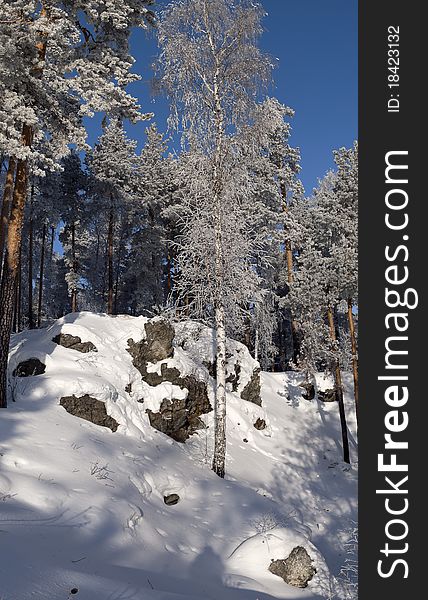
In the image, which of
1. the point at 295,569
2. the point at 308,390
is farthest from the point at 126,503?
the point at 308,390

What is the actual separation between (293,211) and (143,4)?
18011 millimetres

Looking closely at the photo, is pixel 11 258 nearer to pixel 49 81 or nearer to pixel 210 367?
pixel 49 81

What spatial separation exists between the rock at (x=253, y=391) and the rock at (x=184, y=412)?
5.23 metres

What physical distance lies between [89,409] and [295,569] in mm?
6655

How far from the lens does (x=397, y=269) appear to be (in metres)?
4.38

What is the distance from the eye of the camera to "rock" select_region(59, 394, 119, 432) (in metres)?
10.2

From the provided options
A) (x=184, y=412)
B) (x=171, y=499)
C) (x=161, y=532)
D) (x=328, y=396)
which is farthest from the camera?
(x=328, y=396)

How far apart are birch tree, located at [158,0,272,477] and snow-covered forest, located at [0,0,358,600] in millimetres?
54

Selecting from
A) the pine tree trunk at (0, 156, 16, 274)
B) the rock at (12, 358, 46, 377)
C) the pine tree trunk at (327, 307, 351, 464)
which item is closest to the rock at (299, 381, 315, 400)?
the pine tree trunk at (327, 307, 351, 464)

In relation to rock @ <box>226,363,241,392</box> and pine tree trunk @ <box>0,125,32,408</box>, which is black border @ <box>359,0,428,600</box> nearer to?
pine tree trunk @ <box>0,125,32,408</box>

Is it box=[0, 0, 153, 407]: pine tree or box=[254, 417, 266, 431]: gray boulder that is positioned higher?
box=[0, 0, 153, 407]: pine tree

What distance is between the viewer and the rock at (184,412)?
A: 1338 cm

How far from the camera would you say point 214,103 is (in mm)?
11406

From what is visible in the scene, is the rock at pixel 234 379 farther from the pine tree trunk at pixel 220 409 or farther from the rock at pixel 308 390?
the pine tree trunk at pixel 220 409
